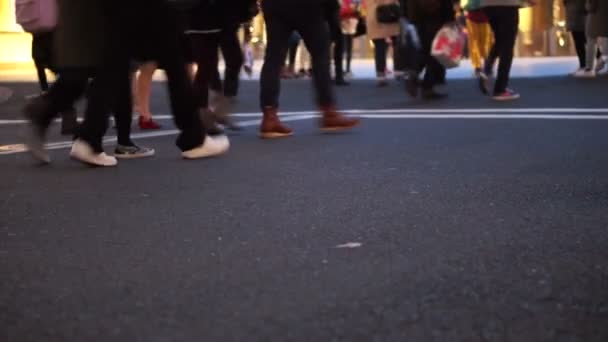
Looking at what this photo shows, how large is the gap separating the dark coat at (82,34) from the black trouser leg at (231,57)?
1.85m

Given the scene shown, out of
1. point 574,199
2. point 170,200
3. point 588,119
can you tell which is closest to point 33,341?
point 170,200

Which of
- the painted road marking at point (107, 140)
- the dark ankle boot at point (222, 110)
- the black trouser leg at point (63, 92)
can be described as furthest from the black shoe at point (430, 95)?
the black trouser leg at point (63, 92)

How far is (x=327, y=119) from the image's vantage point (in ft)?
23.5

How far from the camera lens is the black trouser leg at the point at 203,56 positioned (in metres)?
6.84

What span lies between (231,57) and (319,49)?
657mm

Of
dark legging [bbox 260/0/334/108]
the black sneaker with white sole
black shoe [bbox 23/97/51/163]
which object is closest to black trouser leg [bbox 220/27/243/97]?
dark legging [bbox 260/0/334/108]

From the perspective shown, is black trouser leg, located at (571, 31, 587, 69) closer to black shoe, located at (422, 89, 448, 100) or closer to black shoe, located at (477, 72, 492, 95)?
black shoe, located at (477, 72, 492, 95)

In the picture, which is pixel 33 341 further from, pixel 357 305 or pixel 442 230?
pixel 442 230

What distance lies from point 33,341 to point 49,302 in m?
0.33

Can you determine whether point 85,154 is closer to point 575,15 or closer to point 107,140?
point 107,140

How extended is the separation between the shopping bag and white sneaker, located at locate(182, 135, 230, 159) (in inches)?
191

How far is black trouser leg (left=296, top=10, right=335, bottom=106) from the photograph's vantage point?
6.90m

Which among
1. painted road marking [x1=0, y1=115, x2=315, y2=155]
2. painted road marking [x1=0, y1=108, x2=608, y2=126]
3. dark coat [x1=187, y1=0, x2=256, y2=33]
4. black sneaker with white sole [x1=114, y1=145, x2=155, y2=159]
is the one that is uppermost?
dark coat [x1=187, y1=0, x2=256, y2=33]

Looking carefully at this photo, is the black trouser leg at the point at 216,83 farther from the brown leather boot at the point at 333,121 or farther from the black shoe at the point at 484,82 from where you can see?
the black shoe at the point at 484,82
